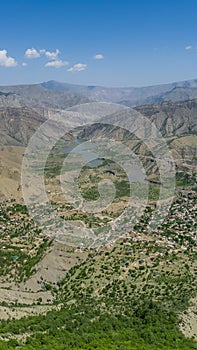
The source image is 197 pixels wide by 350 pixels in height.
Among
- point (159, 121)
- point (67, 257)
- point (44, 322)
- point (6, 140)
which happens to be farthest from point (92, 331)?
point (159, 121)

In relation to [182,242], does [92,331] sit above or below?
above

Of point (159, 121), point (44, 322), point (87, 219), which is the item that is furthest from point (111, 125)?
point (44, 322)

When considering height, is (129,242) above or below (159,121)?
below

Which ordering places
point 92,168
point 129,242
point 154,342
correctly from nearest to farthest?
1. point 154,342
2. point 129,242
3. point 92,168

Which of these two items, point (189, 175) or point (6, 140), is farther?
point (6, 140)

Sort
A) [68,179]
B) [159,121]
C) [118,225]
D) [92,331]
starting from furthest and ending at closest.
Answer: [159,121]
[68,179]
[118,225]
[92,331]

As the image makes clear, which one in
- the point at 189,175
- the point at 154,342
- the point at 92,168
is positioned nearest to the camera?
the point at 154,342

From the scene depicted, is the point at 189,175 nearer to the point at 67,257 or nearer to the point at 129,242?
the point at 129,242

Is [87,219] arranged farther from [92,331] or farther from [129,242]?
[92,331]

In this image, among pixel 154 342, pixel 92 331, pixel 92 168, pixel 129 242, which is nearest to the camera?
pixel 154 342
